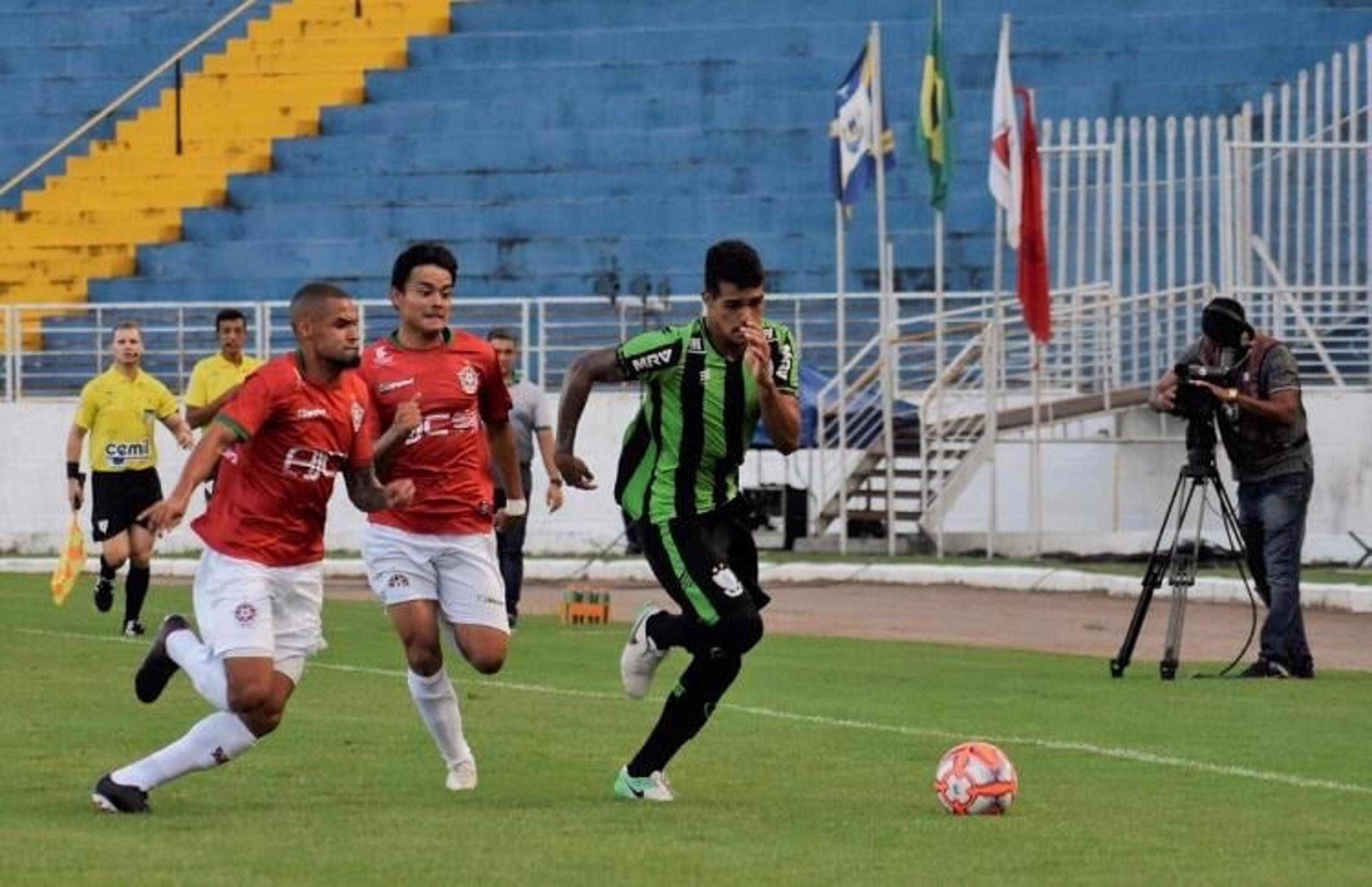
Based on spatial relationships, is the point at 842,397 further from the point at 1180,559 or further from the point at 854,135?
the point at 1180,559

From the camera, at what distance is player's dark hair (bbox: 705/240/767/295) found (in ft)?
39.2

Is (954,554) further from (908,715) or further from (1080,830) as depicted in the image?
(1080,830)

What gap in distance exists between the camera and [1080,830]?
37.2 feet

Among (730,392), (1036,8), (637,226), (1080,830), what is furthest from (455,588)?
(1036,8)

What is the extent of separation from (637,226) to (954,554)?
7.62 meters

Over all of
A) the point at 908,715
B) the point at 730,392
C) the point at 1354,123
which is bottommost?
the point at 908,715

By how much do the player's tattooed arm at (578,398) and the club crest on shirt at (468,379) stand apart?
0.42 meters

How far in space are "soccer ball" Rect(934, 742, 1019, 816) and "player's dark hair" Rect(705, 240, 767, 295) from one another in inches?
72.3

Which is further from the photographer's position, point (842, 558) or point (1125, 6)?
point (1125, 6)

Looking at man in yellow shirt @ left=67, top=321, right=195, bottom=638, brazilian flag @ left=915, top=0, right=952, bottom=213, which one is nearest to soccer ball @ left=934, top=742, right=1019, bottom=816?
man in yellow shirt @ left=67, top=321, right=195, bottom=638

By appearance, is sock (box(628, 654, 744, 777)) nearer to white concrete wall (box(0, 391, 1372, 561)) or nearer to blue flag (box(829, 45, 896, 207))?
white concrete wall (box(0, 391, 1372, 561))

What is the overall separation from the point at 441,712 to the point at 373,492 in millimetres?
1136

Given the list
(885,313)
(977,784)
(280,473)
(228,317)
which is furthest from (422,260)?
(885,313)

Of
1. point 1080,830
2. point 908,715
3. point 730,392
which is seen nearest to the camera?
point 1080,830
